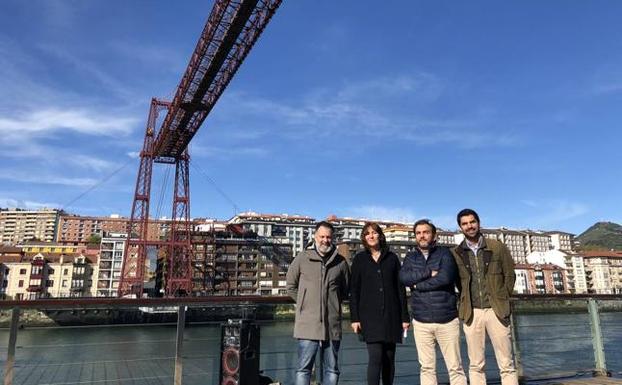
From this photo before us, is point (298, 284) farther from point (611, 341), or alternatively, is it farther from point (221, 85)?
point (221, 85)

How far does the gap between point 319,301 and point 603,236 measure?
649ft

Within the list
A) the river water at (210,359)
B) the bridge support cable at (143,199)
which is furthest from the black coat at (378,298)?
the bridge support cable at (143,199)

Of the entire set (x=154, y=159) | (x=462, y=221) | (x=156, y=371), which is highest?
(x=154, y=159)

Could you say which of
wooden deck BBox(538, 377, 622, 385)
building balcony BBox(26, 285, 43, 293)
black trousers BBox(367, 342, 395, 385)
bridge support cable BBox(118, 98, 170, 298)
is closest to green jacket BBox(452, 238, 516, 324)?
black trousers BBox(367, 342, 395, 385)

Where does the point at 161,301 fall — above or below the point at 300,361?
above

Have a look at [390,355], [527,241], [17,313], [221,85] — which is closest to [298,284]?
[390,355]

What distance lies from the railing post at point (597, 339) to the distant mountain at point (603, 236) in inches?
6633

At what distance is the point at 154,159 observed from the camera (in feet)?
98.9

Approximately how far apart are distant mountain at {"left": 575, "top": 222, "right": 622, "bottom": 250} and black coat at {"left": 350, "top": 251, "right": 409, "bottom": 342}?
17056cm

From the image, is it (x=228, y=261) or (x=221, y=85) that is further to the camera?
(x=228, y=261)

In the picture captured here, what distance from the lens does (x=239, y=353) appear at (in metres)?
2.76

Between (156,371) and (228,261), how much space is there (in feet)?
142

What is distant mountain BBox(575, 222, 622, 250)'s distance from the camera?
510 ft

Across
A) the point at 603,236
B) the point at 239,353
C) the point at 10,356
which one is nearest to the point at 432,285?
the point at 239,353
